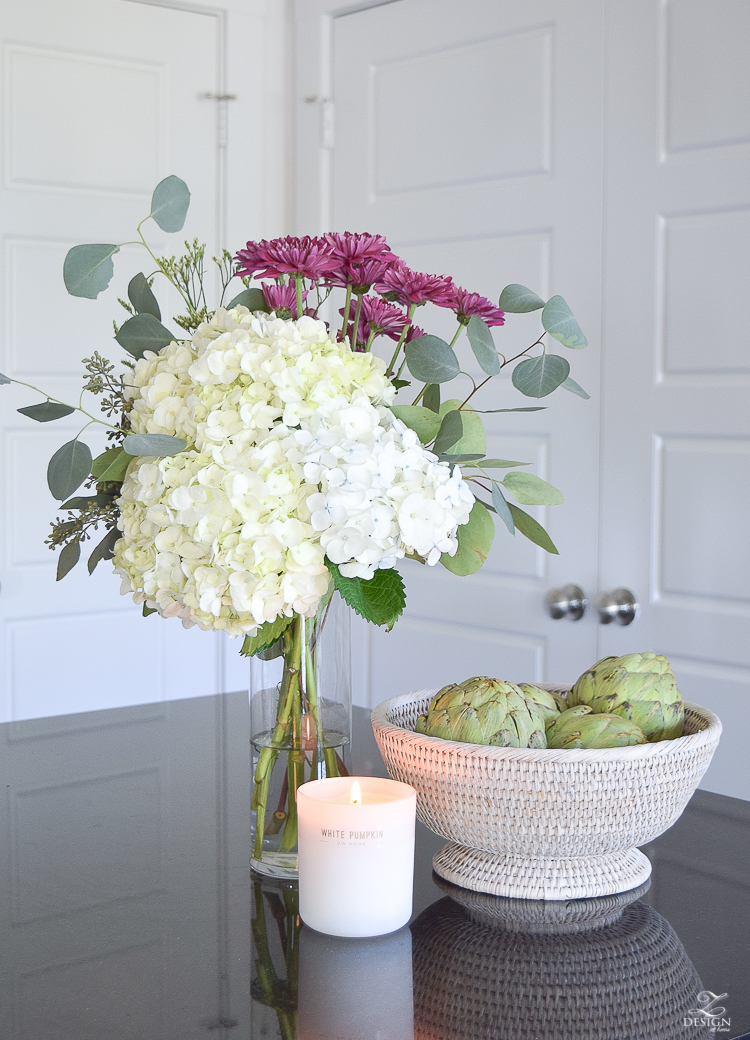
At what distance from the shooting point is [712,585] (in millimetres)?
2070

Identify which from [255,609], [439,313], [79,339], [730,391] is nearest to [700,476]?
[730,391]

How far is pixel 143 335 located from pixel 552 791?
43 centimetres

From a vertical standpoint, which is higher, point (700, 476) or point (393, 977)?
point (700, 476)

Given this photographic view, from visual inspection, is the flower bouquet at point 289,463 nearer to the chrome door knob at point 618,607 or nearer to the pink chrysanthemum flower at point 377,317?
the pink chrysanthemum flower at point 377,317

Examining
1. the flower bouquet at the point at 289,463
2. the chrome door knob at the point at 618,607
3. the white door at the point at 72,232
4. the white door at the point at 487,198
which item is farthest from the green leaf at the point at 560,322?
the white door at the point at 72,232

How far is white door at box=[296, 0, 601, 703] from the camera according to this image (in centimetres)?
224

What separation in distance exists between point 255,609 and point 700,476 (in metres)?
1.50

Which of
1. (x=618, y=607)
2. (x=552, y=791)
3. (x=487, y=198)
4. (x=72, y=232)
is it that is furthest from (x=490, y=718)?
(x=72, y=232)

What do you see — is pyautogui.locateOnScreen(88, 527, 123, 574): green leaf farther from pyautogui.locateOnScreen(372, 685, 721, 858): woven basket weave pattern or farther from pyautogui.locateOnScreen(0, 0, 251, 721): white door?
pyautogui.locateOnScreen(0, 0, 251, 721): white door

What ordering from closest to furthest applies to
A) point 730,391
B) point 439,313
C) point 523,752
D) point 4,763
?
point 523,752, point 4,763, point 730,391, point 439,313

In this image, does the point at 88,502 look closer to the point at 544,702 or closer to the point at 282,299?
the point at 282,299

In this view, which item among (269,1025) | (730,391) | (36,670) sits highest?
(730,391)

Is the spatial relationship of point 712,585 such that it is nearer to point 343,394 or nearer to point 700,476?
point 700,476

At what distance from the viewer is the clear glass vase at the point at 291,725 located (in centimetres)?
85
